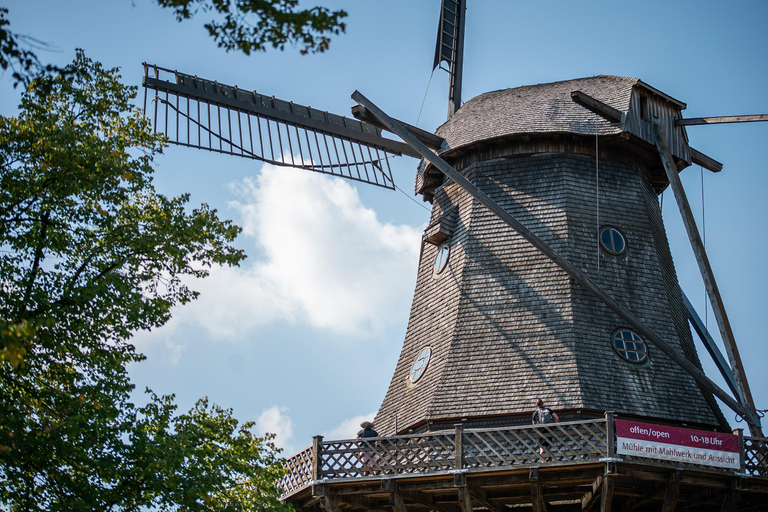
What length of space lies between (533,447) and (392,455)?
90.6 inches

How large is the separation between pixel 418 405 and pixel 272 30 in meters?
11.7

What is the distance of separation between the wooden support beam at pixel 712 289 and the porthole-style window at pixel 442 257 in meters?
4.57

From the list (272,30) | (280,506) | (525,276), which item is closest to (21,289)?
(280,506)

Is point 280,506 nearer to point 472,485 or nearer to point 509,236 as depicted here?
point 472,485

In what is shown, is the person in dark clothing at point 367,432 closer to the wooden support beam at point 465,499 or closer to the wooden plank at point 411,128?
the wooden support beam at point 465,499

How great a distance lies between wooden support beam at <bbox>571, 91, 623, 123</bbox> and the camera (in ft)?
62.8

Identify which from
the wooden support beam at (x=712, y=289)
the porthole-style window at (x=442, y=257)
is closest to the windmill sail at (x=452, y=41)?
the porthole-style window at (x=442, y=257)

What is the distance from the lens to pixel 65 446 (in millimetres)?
12062

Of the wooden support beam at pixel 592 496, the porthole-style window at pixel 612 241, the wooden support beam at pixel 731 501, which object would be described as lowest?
the wooden support beam at pixel 731 501

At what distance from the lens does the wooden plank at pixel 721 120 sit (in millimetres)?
20188

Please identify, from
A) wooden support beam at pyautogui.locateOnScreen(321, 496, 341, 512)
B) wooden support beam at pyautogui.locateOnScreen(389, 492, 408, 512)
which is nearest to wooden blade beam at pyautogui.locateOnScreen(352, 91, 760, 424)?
wooden support beam at pyautogui.locateOnScreen(389, 492, 408, 512)

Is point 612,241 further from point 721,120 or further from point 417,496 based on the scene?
point 417,496

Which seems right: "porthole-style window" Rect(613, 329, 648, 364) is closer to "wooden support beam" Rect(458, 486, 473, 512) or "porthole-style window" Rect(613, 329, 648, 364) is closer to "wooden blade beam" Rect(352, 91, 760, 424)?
"wooden blade beam" Rect(352, 91, 760, 424)

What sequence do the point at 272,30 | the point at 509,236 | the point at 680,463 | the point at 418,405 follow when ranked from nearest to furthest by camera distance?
the point at 272,30 → the point at 680,463 → the point at 418,405 → the point at 509,236
